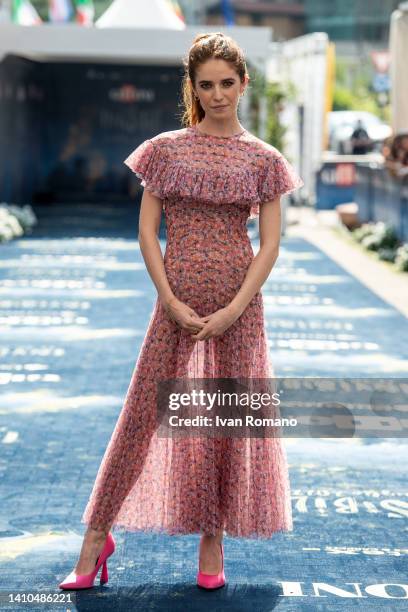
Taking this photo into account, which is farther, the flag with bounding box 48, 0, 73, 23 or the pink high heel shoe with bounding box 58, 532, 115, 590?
the flag with bounding box 48, 0, 73, 23

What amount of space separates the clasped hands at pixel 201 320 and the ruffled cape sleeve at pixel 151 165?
37 centimetres

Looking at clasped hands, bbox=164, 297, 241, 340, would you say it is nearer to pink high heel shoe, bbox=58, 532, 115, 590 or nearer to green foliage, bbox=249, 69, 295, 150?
pink high heel shoe, bbox=58, 532, 115, 590

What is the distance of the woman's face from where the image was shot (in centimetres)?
397

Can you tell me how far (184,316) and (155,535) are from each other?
135 cm

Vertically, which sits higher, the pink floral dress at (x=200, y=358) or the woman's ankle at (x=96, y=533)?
the pink floral dress at (x=200, y=358)

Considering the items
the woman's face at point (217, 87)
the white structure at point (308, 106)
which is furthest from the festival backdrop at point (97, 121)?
the woman's face at point (217, 87)

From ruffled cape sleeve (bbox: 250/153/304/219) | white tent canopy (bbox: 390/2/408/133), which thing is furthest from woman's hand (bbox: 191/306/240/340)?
white tent canopy (bbox: 390/2/408/133)

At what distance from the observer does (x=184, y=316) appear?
396 centimetres

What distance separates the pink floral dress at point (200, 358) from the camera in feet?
13.2

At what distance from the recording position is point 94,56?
2069cm

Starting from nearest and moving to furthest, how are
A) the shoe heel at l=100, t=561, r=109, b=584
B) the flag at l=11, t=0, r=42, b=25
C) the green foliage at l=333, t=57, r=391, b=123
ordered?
the shoe heel at l=100, t=561, r=109, b=584, the flag at l=11, t=0, r=42, b=25, the green foliage at l=333, t=57, r=391, b=123

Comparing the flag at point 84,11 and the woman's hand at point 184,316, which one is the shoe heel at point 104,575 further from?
the flag at point 84,11

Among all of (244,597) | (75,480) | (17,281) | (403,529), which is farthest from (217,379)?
(17,281)

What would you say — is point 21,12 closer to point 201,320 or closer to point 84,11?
point 84,11
